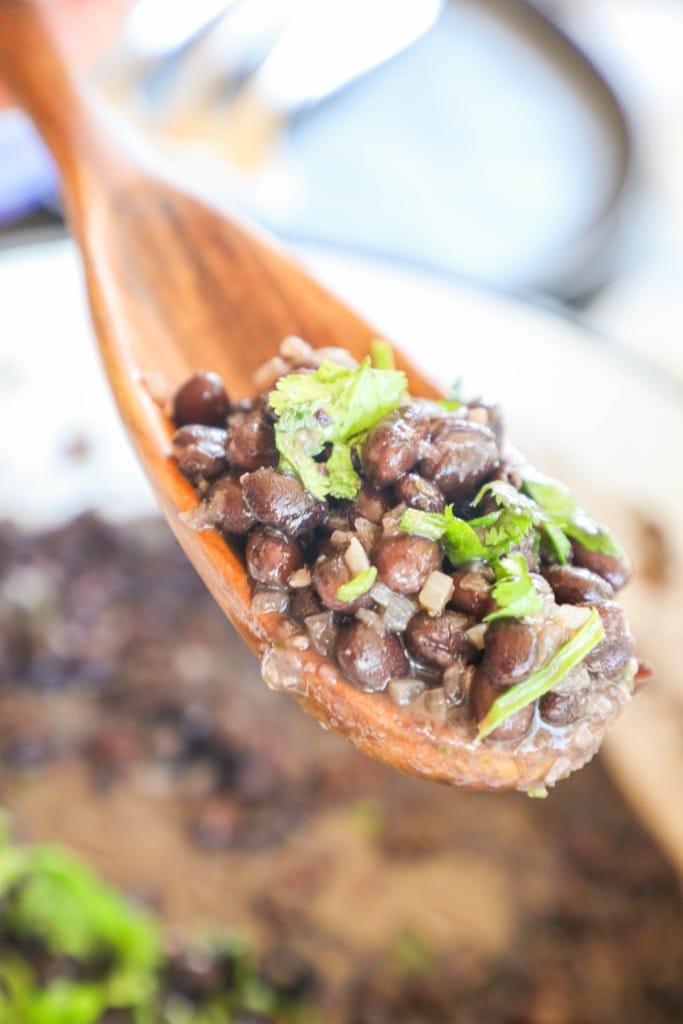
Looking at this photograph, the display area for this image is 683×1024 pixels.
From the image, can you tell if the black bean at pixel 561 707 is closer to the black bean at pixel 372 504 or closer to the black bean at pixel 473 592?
the black bean at pixel 473 592

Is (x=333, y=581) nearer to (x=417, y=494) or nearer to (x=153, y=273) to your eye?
(x=417, y=494)

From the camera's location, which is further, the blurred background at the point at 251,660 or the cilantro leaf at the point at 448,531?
the blurred background at the point at 251,660

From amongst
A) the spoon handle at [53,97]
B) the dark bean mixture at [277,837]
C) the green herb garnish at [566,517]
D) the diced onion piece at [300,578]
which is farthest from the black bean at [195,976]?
the spoon handle at [53,97]

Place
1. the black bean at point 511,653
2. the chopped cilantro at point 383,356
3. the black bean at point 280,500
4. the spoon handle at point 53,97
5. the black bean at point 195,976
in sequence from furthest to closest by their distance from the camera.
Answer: the black bean at point 195,976 < the spoon handle at point 53,97 < the chopped cilantro at point 383,356 < the black bean at point 280,500 < the black bean at point 511,653

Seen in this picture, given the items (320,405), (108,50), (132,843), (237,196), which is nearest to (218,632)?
(132,843)

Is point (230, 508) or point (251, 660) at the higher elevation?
point (230, 508)

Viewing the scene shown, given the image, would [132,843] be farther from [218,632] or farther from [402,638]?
[402,638]

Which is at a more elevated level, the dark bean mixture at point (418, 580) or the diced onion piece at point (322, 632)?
the dark bean mixture at point (418, 580)

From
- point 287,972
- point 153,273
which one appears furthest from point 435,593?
point 287,972
